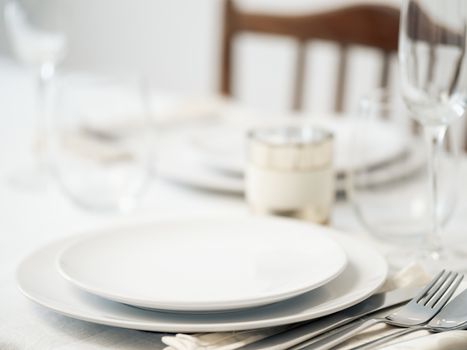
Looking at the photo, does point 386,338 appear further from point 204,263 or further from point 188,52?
point 188,52

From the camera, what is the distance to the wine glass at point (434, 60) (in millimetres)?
563

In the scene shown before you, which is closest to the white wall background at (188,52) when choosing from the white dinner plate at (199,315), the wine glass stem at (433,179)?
the wine glass stem at (433,179)

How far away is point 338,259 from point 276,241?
0.08m

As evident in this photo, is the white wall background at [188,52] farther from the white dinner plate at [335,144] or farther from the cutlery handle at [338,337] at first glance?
the cutlery handle at [338,337]

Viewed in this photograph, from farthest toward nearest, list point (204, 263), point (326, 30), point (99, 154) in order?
point (326, 30) → point (99, 154) → point (204, 263)

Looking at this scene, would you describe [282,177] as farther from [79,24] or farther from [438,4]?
[79,24]

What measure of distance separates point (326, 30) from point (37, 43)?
605 mm

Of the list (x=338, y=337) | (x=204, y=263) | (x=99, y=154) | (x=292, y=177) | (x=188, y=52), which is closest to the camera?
(x=338, y=337)

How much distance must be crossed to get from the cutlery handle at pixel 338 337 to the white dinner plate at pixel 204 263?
1.2 inches

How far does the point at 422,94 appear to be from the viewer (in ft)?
1.94

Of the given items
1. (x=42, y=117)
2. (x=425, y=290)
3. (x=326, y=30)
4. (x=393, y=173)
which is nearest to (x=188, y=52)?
(x=326, y=30)

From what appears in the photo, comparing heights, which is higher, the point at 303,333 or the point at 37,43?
the point at 37,43

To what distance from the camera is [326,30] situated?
4.42ft

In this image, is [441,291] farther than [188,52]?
No
